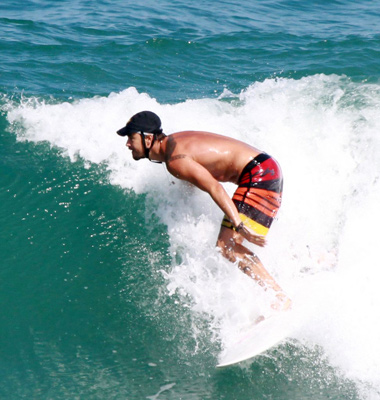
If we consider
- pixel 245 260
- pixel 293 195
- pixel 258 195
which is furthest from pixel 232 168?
pixel 293 195

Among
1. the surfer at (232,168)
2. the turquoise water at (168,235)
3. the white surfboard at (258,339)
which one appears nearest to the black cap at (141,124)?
the surfer at (232,168)

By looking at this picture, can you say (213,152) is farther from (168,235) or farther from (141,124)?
(168,235)

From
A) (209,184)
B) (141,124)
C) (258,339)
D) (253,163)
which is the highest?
(141,124)

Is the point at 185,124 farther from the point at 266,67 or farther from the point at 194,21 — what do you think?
the point at 194,21

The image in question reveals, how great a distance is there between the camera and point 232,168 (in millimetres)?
5102

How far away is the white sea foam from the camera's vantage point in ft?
16.4

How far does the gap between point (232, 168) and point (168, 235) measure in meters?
1.35

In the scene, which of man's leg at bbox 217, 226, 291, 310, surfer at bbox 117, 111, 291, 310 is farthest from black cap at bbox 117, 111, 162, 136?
man's leg at bbox 217, 226, 291, 310

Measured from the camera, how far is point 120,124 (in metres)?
7.51

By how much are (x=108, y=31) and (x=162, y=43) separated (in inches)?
57.5

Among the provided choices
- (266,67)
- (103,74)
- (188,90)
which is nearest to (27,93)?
(103,74)

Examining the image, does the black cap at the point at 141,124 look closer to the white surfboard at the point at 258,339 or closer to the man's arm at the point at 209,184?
the man's arm at the point at 209,184

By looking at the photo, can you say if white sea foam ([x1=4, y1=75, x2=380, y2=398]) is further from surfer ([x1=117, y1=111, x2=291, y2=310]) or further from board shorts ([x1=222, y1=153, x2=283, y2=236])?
board shorts ([x1=222, y1=153, x2=283, y2=236])

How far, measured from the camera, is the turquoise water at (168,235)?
4625mm
